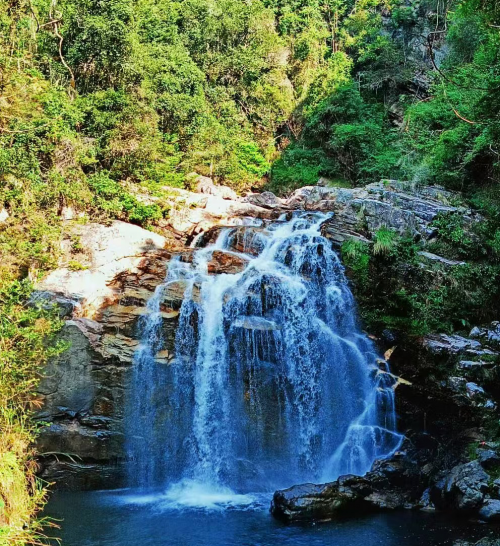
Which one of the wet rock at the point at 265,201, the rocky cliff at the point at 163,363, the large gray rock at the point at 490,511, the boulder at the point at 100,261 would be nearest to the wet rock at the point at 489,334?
the rocky cliff at the point at 163,363

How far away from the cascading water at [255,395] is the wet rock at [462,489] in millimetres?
1428

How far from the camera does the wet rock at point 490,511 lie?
28.3ft

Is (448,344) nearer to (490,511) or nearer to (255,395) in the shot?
(490,511)

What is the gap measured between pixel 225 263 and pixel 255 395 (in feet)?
12.3

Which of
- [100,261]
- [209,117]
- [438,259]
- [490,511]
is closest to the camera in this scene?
[490,511]

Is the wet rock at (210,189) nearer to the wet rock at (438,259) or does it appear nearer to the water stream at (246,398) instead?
the water stream at (246,398)

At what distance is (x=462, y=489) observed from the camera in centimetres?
915

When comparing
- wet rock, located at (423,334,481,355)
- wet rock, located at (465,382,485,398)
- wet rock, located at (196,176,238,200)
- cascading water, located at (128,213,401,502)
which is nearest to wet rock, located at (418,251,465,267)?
wet rock, located at (423,334,481,355)

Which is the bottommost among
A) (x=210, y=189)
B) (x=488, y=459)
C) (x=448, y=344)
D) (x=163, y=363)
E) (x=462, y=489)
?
(x=462, y=489)

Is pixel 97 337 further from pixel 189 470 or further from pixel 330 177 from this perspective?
pixel 330 177

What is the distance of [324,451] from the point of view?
36.6ft

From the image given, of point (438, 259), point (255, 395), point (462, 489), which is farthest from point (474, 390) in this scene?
point (255, 395)

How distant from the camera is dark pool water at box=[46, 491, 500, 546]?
26.1ft

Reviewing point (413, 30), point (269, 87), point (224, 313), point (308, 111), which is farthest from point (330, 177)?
point (224, 313)
